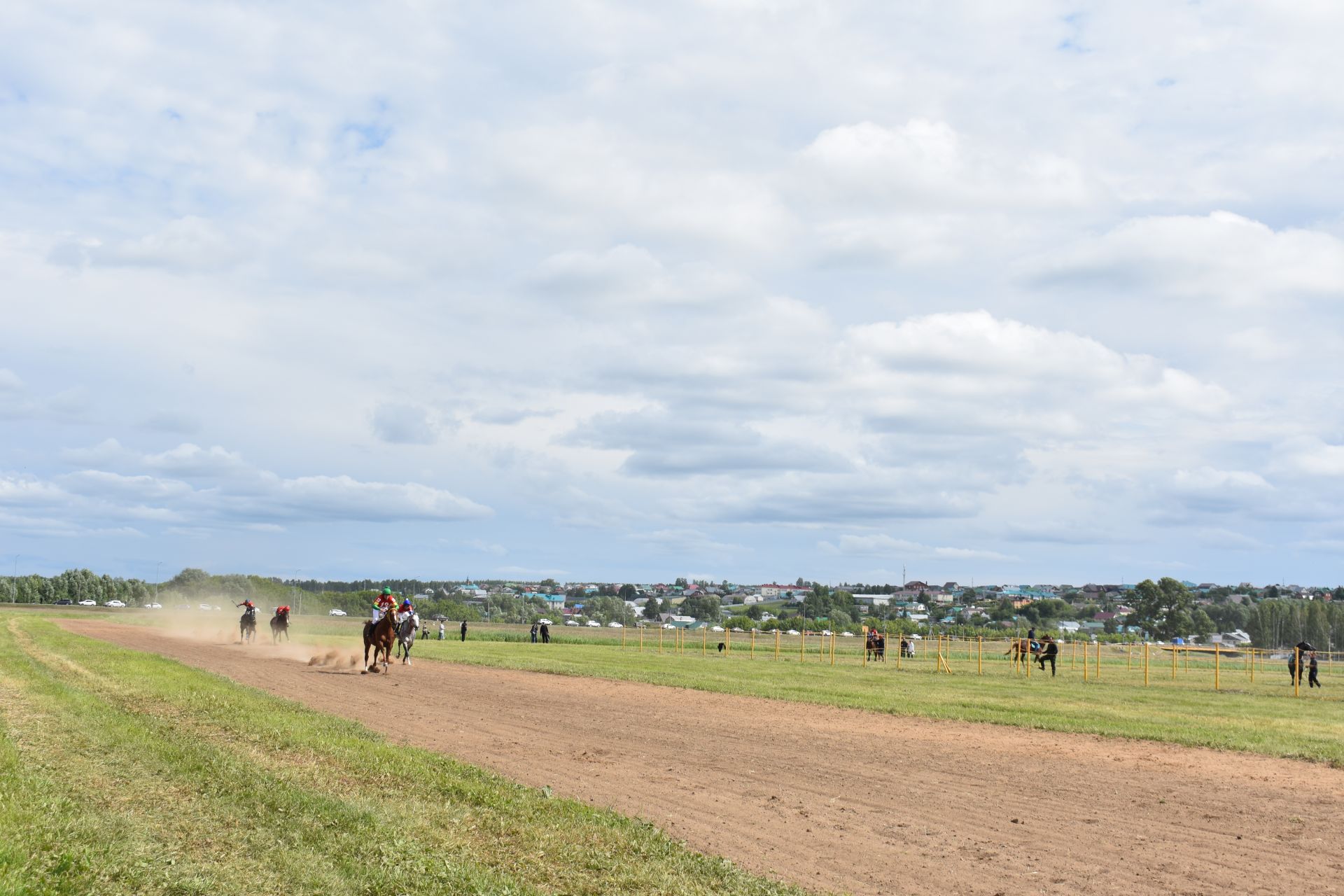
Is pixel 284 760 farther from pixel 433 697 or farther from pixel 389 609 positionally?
pixel 389 609

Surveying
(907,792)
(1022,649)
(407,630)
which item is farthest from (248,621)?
(907,792)

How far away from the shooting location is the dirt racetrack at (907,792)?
10055 millimetres

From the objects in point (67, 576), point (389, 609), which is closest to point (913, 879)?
point (389, 609)

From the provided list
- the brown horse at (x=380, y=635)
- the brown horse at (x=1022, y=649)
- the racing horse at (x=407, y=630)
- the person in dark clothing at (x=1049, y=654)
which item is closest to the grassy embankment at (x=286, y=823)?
the brown horse at (x=380, y=635)

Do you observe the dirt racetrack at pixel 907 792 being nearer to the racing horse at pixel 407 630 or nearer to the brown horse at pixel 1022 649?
the racing horse at pixel 407 630

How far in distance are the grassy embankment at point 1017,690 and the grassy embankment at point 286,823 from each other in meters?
13.9

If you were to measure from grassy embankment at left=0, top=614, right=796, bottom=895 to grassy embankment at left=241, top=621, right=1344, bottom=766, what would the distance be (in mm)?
13890

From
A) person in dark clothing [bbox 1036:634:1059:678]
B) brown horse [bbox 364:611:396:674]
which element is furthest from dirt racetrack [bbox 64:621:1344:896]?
person in dark clothing [bbox 1036:634:1059:678]

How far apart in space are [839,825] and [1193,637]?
14298cm

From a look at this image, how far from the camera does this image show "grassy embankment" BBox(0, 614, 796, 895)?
8.15 meters

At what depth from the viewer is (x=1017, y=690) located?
33.1 metres

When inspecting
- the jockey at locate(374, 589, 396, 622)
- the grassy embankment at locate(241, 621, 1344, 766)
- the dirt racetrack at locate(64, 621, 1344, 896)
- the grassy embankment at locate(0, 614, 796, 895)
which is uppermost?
the jockey at locate(374, 589, 396, 622)

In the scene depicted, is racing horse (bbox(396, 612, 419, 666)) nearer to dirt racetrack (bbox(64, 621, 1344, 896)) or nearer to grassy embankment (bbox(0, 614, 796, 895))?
dirt racetrack (bbox(64, 621, 1344, 896))

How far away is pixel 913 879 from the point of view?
9531 mm
